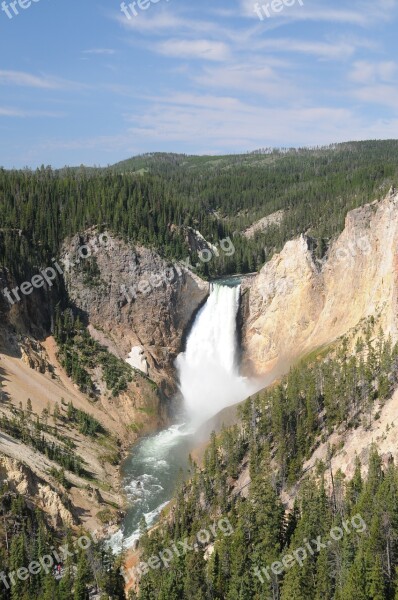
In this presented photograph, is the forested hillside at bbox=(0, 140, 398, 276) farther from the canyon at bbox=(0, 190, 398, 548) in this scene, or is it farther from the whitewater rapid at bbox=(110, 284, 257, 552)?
the whitewater rapid at bbox=(110, 284, 257, 552)

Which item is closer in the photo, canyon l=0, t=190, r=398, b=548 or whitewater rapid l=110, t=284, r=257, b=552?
canyon l=0, t=190, r=398, b=548

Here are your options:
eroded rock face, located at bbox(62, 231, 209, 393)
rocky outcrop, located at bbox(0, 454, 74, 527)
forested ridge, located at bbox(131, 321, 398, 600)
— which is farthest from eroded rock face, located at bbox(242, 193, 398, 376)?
rocky outcrop, located at bbox(0, 454, 74, 527)

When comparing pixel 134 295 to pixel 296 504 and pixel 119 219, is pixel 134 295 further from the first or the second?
pixel 296 504

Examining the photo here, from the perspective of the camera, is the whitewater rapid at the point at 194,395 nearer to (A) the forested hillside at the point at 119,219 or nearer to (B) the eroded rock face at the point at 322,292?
(B) the eroded rock face at the point at 322,292

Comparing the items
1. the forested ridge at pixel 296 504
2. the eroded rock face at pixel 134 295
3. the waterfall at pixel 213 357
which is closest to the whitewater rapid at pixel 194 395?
the waterfall at pixel 213 357

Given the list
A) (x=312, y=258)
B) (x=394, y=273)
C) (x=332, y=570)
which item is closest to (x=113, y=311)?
(x=312, y=258)

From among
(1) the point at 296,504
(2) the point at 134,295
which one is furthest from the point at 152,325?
(1) the point at 296,504
